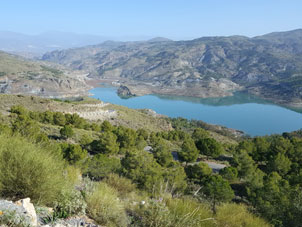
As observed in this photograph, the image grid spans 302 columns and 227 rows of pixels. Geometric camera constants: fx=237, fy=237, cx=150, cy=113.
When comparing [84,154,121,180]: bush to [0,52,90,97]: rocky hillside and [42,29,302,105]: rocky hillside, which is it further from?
[42,29,302,105]: rocky hillside

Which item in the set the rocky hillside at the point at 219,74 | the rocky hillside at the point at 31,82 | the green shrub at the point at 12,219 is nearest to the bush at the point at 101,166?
the green shrub at the point at 12,219

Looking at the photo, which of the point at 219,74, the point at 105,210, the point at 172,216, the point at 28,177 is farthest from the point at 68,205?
the point at 219,74

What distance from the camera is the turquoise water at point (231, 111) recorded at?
236 feet

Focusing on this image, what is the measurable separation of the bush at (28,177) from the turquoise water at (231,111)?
67.2 m

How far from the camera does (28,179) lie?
119 inches

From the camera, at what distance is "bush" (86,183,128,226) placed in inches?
121

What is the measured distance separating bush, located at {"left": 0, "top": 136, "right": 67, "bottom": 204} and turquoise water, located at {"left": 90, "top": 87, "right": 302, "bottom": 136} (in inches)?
2645

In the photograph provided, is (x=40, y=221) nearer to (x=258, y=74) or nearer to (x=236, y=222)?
(x=236, y=222)

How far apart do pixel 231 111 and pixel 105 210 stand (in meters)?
92.3

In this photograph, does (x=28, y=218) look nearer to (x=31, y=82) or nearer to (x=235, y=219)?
(x=235, y=219)

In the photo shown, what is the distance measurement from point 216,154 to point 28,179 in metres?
20.9

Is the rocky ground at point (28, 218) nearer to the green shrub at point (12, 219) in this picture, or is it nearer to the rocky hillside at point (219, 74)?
the green shrub at point (12, 219)

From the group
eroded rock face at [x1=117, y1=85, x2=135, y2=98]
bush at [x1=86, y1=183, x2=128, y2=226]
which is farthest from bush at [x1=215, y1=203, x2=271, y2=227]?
eroded rock face at [x1=117, y1=85, x2=135, y2=98]

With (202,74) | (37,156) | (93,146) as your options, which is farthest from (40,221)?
(202,74)
